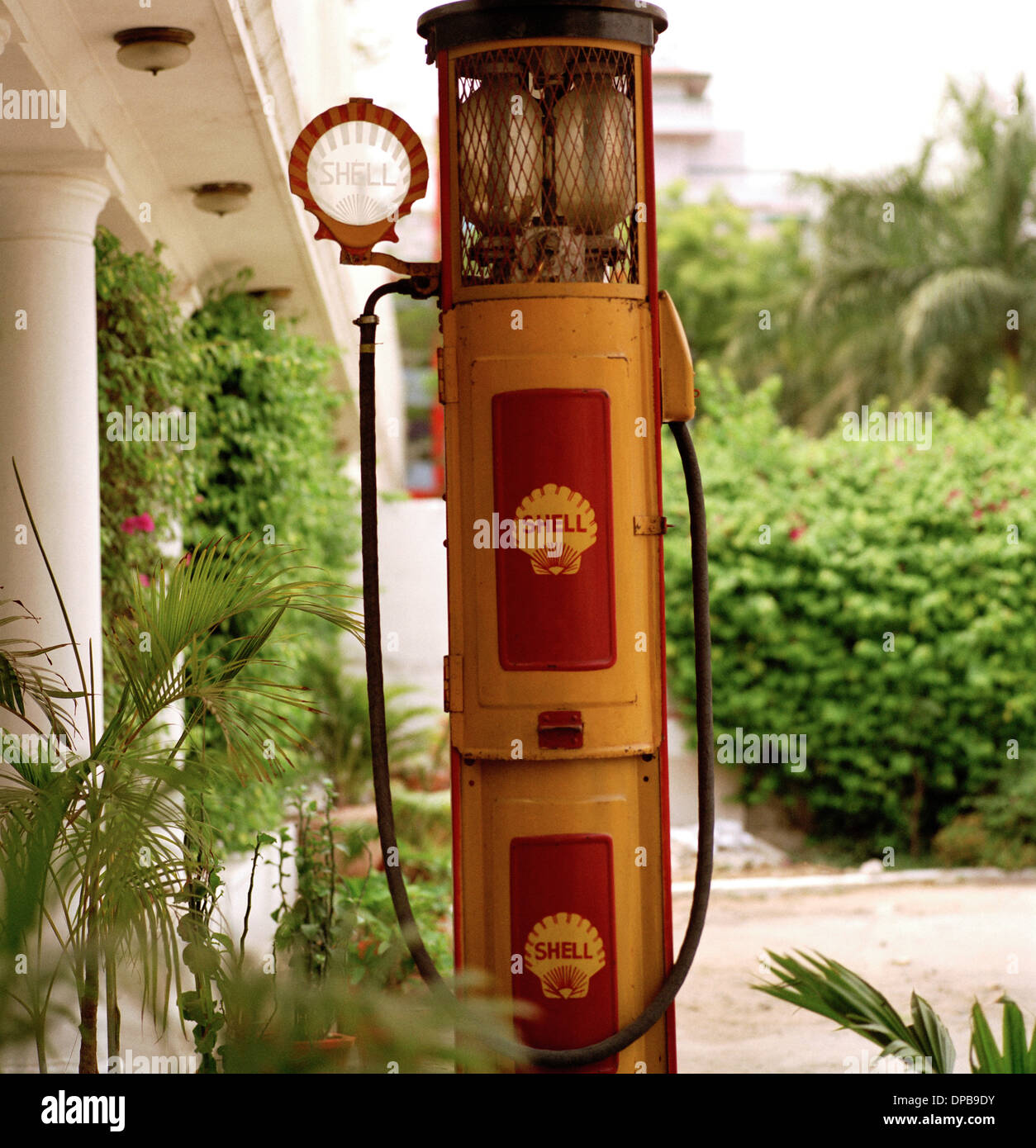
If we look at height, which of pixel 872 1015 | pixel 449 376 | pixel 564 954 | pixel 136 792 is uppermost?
pixel 449 376

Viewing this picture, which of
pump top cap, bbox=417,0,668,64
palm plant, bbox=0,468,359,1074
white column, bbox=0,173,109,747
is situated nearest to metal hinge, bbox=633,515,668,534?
palm plant, bbox=0,468,359,1074

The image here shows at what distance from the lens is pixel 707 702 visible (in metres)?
3.45

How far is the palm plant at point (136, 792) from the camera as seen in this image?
2.57 metres

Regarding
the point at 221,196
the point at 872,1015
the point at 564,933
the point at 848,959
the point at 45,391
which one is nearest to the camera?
the point at 872,1015

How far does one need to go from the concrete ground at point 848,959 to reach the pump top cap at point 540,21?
3.24 m

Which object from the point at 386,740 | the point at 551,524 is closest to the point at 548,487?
the point at 551,524

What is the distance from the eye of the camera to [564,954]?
3295 mm

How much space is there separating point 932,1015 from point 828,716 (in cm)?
630

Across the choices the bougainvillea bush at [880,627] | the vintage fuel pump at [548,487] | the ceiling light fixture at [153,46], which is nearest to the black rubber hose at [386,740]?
the vintage fuel pump at [548,487]

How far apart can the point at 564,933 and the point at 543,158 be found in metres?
1.88

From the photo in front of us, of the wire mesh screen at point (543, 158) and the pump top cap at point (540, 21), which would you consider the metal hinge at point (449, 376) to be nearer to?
the wire mesh screen at point (543, 158)

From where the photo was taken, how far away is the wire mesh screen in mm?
3260

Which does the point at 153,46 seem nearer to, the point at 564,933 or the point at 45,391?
the point at 45,391
